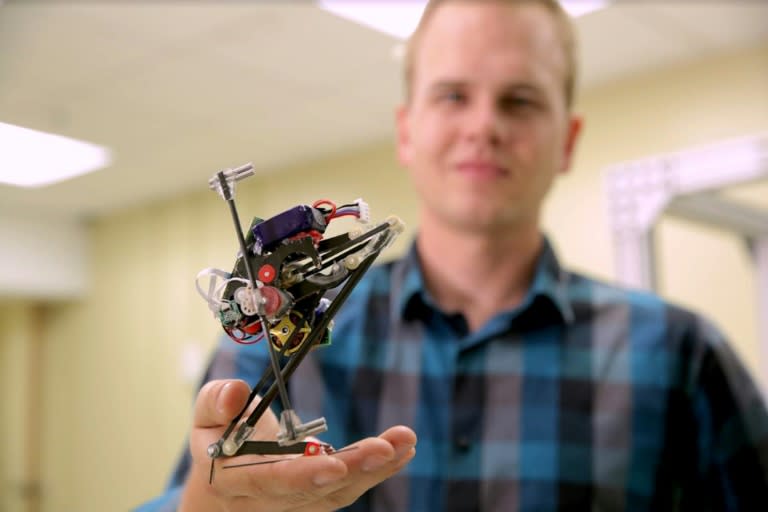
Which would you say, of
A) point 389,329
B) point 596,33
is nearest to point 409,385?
point 389,329

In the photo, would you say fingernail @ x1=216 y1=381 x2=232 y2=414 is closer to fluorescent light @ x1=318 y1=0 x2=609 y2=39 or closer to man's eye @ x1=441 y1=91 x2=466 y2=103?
man's eye @ x1=441 y1=91 x2=466 y2=103

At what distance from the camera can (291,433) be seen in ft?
1.02

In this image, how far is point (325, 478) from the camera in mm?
272

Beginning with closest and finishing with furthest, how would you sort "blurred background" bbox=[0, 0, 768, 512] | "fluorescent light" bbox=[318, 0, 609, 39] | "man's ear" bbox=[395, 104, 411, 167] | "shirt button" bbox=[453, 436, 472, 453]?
"blurred background" bbox=[0, 0, 768, 512], "shirt button" bbox=[453, 436, 472, 453], "man's ear" bbox=[395, 104, 411, 167], "fluorescent light" bbox=[318, 0, 609, 39]

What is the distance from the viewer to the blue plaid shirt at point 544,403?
2.18 ft

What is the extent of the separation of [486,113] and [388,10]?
1.64 meters

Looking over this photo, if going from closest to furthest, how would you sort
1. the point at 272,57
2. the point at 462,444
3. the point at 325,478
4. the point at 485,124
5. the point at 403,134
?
the point at 325,478
the point at 485,124
the point at 462,444
the point at 403,134
the point at 272,57

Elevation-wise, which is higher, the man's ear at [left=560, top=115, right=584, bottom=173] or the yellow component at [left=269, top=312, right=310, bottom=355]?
the man's ear at [left=560, top=115, right=584, bottom=173]

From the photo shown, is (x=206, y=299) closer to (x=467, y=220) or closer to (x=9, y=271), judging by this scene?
(x=9, y=271)

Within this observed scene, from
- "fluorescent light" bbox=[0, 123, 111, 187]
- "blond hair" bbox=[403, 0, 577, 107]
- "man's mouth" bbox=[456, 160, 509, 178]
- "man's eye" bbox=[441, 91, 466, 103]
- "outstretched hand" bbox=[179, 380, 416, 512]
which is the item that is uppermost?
"blond hair" bbox=[403, 0, 577, 107]

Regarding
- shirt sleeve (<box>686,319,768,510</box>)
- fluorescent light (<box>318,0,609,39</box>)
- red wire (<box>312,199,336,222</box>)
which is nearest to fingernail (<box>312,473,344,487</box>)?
red wire (<box>312,199,336,222</box>)

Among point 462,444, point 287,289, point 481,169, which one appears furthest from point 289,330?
A: point 462,444

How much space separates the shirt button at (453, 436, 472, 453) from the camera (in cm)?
68

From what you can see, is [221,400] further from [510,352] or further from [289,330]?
[510,352]
